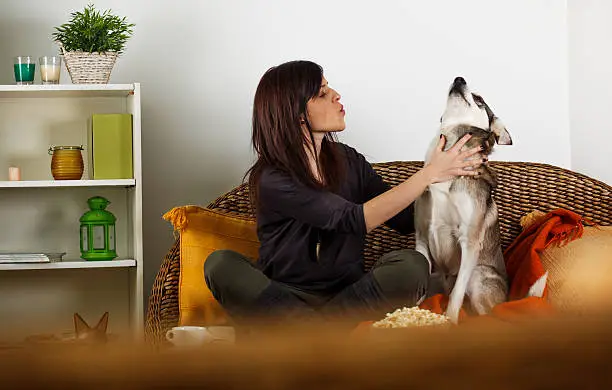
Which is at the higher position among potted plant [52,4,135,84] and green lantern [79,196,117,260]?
potted plant [52,4,135,84]

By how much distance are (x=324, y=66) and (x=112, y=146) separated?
0.89 meters

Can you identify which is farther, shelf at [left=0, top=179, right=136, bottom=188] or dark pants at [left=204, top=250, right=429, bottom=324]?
shelf at [left=0, top=179, right=136, bottom=188]

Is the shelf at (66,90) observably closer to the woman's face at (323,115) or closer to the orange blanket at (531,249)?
the woman's face at (323,115)

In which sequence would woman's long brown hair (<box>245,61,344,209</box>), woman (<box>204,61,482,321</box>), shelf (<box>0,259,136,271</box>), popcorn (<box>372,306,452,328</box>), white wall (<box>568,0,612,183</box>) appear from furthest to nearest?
1. white wall (<box>568,0,612,183</box>)
2. shelf (<box>0,259,136,271</box>)
3. woman's long brown hair (<box>245,61,344,209</box>)
4. woman (<box>204,61,482,321</box>)
5. popcorn (<box>372,306,452,328</box>)

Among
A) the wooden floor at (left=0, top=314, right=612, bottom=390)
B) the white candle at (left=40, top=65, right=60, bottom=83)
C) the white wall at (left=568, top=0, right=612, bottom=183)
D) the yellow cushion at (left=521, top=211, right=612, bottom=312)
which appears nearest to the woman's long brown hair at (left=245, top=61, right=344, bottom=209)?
the yellow cushion at (left=521, top=211, right=612, bottom=312)

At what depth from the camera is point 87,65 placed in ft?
8.35

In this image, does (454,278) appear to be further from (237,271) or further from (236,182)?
(236,182)

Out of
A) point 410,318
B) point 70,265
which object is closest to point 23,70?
point 70,265

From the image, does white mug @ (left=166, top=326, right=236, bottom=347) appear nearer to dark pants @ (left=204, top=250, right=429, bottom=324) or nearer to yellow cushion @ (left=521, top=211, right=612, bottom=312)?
dark pants @ (left=204, top=250, right=429, bottom=324)

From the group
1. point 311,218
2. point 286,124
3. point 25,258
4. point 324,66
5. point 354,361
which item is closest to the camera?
point 354,361

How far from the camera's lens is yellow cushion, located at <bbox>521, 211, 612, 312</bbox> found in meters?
2.00

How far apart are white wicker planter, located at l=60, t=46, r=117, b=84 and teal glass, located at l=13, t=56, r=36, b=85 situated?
0.13 metres

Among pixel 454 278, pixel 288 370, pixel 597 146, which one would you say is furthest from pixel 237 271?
pixel 288 370

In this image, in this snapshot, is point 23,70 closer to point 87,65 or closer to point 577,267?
point 87,65
